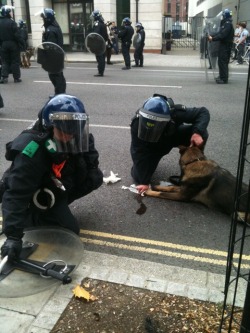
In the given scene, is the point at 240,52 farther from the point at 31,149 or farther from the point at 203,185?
the point at 31,149

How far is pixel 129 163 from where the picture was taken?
4855 mm

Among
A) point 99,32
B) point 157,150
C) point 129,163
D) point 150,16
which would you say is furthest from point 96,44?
point 150,16

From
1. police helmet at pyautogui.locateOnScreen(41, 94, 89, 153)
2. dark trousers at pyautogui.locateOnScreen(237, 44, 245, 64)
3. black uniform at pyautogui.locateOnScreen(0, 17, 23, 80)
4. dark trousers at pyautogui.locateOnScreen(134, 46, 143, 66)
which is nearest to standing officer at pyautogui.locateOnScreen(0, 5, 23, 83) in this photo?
black uniform at pyautogui.locateOnScreen(0, 17, 23, 80)

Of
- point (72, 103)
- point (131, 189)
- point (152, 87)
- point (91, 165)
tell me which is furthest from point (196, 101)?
point (72, 103)

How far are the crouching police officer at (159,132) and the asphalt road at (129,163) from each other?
1.11 ft

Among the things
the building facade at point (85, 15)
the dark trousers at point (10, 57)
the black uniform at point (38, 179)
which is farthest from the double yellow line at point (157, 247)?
the building facade at point (85, 15)

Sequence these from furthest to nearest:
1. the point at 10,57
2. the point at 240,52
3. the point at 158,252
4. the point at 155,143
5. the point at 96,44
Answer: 1. the point at 240,52
2. the point at 96,44
3. the point at 10,57
4. the point at 155,143
5. the point at 158,252

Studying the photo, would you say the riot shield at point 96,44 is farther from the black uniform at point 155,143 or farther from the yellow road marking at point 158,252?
Answer: the yellow road marking at point 158,252

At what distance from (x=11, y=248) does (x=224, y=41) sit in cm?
977

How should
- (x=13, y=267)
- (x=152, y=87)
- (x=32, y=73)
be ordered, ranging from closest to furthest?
1. (x=13, y=267)
2. (x=152, y=87)
3. (x=32, y=73)

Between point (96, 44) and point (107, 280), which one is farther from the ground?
point (96, 44)

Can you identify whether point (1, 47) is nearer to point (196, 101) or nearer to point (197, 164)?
point (196, 101)

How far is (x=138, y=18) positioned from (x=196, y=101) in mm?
12996

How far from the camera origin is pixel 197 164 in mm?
3615
